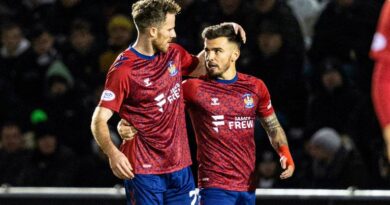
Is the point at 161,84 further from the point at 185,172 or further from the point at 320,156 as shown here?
the point at 320,156

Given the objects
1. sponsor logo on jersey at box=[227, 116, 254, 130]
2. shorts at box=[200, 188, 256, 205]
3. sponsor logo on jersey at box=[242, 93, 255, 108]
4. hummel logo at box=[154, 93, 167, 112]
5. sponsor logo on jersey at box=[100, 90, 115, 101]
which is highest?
sponsor logo on jersey at box=[100, 90, 115, 101]

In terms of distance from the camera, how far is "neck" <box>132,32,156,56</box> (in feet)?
20.5

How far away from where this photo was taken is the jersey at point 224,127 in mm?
6586

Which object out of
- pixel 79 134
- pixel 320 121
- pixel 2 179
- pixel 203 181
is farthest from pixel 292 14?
pixel 203 181

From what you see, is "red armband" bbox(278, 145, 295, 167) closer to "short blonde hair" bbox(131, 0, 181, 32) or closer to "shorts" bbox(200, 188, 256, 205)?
"shorts" bbox(200, 188, 256, 205)

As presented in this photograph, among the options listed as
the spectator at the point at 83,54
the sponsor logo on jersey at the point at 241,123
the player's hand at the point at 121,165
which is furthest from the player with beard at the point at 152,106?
the spectator at the point at 83,54

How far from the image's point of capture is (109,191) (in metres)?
8.52

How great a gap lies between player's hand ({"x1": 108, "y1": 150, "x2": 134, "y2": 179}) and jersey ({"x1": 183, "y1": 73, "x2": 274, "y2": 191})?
757 mm

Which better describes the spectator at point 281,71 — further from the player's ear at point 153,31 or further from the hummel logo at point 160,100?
the player's ear at point 153,31

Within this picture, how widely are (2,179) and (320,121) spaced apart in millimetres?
3097

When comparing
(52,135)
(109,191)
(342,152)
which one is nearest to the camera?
(109,191)

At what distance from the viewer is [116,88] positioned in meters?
6.14

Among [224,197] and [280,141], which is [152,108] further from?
[280,141]

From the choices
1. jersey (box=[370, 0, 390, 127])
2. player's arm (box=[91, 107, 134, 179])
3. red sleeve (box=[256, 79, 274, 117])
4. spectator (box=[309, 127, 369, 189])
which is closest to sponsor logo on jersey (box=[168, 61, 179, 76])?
player's arm (box=[91, 107, 134, 179])
